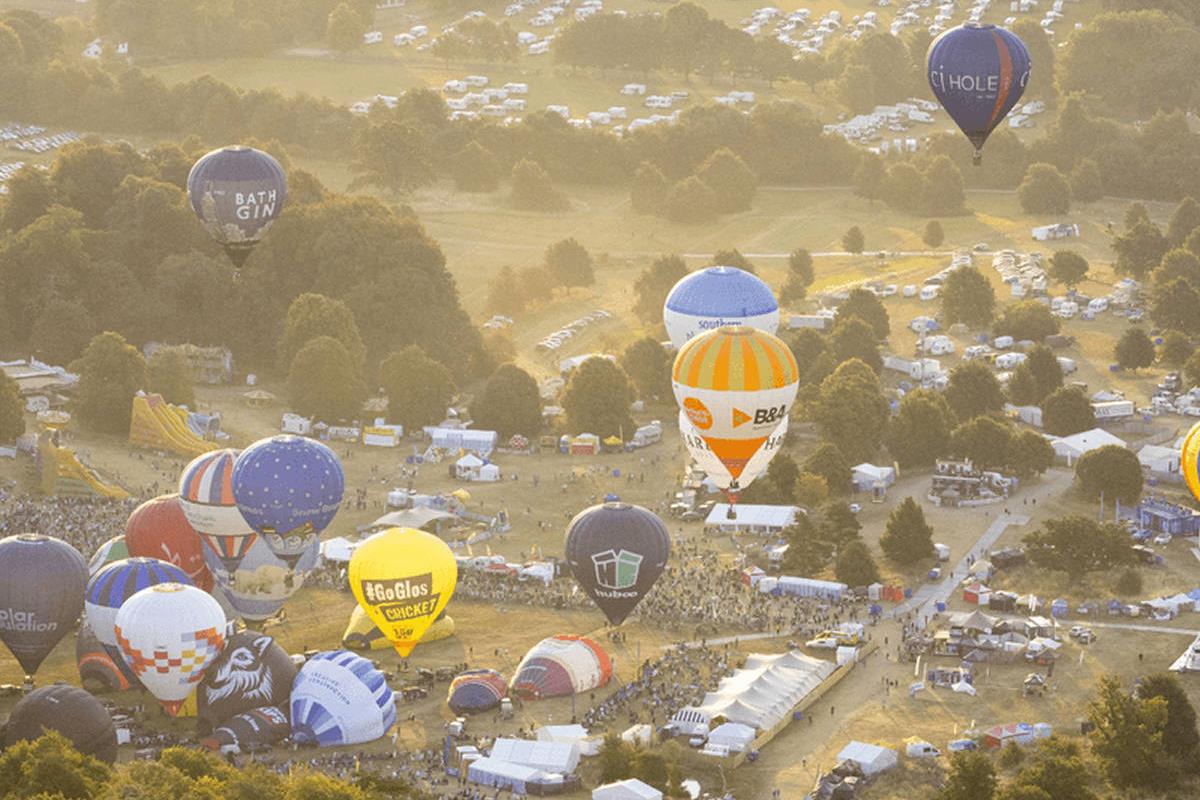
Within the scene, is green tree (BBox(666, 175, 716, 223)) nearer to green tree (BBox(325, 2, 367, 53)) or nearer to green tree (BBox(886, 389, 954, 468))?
green tree (BBox(325, 2, 367, 53))

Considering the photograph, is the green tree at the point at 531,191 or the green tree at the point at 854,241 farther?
the green tree at the point at 531,191

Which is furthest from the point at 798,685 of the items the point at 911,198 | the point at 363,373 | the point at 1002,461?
the point at 911,198

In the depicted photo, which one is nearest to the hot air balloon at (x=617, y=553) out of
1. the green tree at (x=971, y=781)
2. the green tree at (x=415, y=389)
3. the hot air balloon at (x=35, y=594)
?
the hot air balloon at (x=35, y=594)

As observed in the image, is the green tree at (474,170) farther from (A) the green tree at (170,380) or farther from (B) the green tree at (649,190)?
(A) the green tree at (170,380)

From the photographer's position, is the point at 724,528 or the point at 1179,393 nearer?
the point at 724,528

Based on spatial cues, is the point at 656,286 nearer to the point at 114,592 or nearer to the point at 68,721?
the point at 114,592

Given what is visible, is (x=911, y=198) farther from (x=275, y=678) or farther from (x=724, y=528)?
(x=275, y=678)

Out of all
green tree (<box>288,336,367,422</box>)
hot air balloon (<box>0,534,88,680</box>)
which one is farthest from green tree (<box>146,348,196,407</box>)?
hot air balloon (<box>0,534,88,680</box>)
